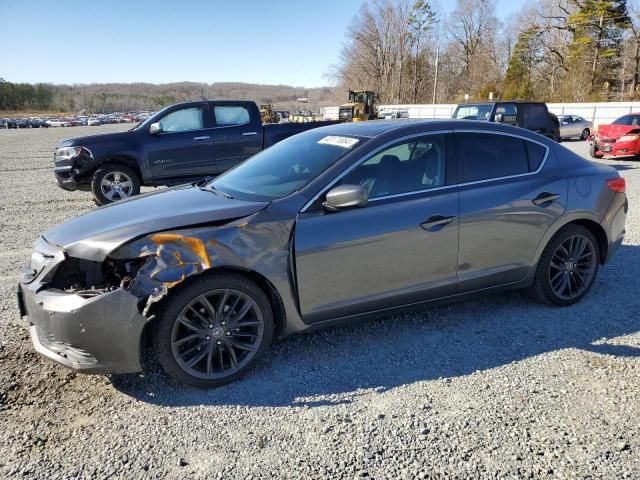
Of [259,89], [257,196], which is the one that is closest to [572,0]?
[257,196]

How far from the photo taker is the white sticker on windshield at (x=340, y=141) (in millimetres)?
3713

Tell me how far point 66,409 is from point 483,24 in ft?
274

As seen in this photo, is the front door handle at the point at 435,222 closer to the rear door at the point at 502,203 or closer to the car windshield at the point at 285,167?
the rear door at the point at 502,203

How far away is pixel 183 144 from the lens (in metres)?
9.20

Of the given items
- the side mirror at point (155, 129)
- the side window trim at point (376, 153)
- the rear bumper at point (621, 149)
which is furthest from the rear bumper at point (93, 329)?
the rear bumper at point (621, 149)

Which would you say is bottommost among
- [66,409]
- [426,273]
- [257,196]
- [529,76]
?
[66,409]

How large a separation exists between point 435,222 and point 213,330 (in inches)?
68.7

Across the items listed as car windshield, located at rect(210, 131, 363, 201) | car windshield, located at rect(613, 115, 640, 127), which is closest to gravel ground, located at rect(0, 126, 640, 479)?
car windshield, located at rect(210, 131, 363, 201)

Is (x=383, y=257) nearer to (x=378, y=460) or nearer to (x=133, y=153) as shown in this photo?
(x=378, y=460)

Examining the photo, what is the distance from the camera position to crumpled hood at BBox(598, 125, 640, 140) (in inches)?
609

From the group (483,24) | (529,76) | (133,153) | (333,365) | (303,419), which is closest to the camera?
(303,419)

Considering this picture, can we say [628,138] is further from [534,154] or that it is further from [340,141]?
[340,141]

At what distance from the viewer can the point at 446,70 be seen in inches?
3108

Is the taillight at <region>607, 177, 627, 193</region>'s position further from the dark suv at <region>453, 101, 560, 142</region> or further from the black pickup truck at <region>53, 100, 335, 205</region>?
the dark suv at <region>453, 101, 560, 142</region>
